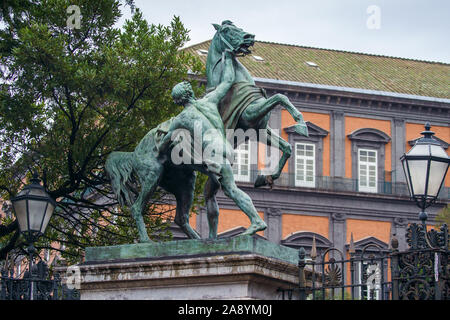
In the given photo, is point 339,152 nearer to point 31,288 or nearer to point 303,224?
point 303,224

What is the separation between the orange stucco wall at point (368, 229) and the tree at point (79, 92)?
82.0ft

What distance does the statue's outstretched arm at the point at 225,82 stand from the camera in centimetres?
988

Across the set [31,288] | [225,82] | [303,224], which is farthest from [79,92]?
[303,224]

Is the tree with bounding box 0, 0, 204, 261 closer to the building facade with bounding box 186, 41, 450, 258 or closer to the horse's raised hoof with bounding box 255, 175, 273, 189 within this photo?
the horse's raised hoof with bounding box 255, 175, 273, 189

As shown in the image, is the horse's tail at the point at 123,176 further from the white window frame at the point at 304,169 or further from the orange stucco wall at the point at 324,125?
the orange stucco wall at the point at 324,125

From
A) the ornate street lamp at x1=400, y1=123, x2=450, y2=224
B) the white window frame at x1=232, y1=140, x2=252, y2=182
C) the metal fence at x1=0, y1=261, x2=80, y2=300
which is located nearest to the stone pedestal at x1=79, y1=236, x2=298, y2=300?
the metal fence at x1=0, y1=261, x2=80, y2=300

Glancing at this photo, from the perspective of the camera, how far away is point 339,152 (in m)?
43.3

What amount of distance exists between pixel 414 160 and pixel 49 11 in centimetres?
910

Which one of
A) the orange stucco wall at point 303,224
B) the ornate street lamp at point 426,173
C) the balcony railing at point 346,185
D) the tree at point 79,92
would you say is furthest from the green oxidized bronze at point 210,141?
the balcony railing at point 346,185

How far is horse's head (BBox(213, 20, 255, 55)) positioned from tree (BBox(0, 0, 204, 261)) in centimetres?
694

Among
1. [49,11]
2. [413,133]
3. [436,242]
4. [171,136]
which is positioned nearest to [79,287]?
[171,136]

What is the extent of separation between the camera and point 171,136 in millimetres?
9711

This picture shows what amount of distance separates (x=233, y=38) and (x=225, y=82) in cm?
51
